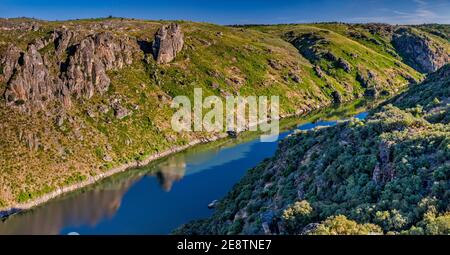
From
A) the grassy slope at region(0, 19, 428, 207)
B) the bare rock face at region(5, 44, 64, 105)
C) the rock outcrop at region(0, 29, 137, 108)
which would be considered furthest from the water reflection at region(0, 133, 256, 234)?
the rock outcrop at region(0, 29, 137, 108)

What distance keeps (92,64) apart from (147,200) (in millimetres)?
62568

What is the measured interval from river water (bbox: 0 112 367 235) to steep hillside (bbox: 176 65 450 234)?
31997 mm

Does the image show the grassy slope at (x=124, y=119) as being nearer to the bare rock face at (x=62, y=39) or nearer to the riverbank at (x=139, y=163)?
the riverbank at (x=139, y=163)

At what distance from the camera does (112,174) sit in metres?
107

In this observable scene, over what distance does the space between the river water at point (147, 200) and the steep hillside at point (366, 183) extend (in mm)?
31997

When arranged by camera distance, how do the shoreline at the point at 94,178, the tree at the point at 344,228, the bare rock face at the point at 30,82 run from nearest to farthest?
the tree at the point at 344,228 → the shoreline at the point at 94,178 → the bare rock face at the point at 30,82

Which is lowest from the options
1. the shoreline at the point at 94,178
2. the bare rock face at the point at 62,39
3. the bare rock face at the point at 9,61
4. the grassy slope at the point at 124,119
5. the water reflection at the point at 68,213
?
the water reflection at the point at 68,213

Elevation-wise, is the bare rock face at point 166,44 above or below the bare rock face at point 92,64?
above

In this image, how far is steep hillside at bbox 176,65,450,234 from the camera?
2203cm

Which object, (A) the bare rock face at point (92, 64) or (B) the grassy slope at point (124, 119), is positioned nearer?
(B) the grassy slope at point (124, 119)

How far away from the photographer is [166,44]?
168 m

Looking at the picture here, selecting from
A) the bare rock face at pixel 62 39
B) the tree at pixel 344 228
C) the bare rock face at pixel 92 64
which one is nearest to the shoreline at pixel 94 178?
the bare rock face at pixel 92 64

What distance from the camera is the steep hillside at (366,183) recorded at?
72.3 feet

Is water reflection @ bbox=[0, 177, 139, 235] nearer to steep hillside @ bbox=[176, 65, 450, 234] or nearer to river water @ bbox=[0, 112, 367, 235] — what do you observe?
river water @ bbox=[0, 112, 367, 235]
